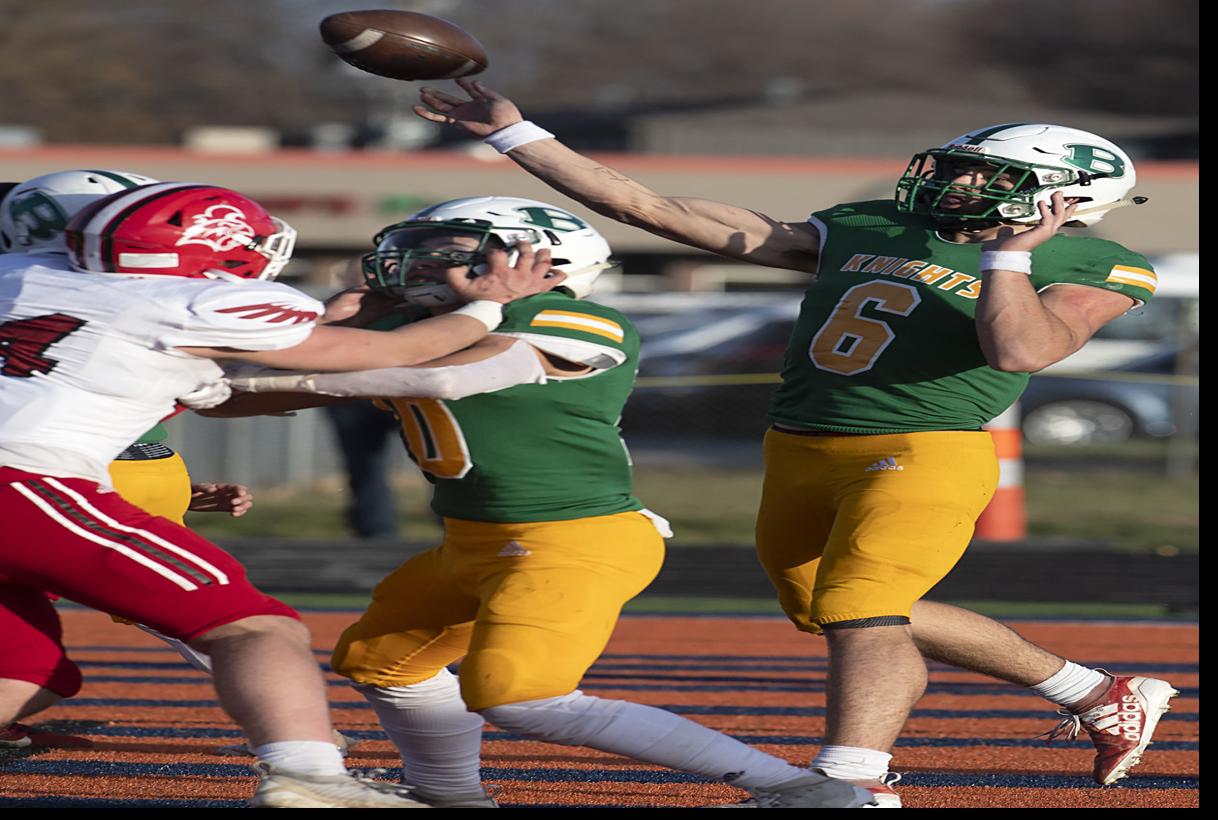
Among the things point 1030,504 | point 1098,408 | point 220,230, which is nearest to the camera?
point 220,230

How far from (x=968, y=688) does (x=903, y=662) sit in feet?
8.09

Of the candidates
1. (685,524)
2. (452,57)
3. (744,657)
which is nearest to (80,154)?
(685,524)

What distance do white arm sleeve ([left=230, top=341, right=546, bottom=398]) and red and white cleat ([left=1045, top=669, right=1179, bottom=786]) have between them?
6.41 feet

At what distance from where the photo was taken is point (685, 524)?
12281 mm

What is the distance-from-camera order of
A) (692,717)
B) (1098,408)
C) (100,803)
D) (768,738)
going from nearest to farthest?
(100,803) → (768,738) → (692,717) → (1098,408)

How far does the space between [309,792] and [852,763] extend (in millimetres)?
1241

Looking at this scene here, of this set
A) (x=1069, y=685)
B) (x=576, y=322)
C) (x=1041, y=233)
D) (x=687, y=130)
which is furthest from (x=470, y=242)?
(x=687, y=130)

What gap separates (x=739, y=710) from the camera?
579cm

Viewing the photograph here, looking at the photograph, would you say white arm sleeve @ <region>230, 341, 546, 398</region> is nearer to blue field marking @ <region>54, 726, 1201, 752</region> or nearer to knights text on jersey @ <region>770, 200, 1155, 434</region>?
knights text on jersey @ <region>770, 200, 1155, 434</region>

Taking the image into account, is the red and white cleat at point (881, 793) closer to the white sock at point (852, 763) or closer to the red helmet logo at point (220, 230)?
the white sock at point (852, 763)

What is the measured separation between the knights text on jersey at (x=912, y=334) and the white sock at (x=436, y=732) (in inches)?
44.6

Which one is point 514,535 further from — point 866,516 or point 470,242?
point 866,516

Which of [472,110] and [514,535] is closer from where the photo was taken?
[514,535]
